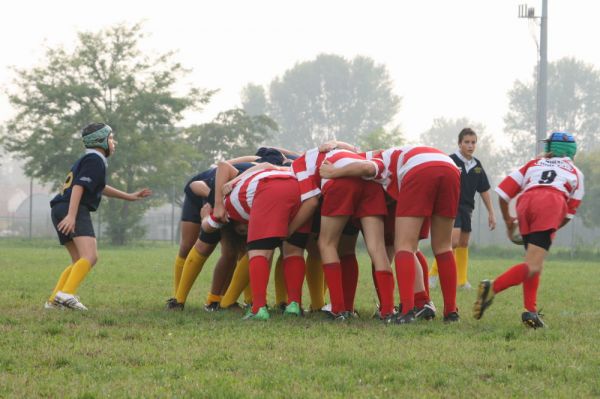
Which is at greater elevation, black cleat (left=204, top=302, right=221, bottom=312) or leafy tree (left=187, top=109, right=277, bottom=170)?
leafy tree (left=187, top=109, right=277, bottom=170)

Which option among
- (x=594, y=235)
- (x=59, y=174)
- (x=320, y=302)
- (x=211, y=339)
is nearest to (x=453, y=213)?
(x=320, y=302)

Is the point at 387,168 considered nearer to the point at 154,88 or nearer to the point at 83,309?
the point at 83,309

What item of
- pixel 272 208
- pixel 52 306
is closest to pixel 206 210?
pixel 272 208

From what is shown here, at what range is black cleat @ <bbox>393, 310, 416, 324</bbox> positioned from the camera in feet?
24.8

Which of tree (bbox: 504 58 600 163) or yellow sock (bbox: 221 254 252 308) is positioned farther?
tree (bbox: 504 58 600 163)

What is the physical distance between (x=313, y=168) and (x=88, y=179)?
7.26ft

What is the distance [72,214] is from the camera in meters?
8.52

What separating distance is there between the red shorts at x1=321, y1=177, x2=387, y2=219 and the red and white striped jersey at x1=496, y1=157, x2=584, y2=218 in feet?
3.42

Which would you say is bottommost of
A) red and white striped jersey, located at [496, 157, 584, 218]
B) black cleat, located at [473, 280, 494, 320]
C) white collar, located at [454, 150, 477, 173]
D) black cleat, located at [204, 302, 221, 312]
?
black cleat, located at [204, 302, 221, 312]

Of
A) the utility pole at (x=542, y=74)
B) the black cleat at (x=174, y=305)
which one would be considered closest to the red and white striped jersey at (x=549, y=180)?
the black cleat at (x=174, y=305)

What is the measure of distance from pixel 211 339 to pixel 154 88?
1362 inches

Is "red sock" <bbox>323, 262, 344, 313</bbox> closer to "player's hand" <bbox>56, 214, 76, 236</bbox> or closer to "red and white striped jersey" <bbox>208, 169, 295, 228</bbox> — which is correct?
"red and white striped jersey" <bbox>208, 169, 295, 228</bbox>

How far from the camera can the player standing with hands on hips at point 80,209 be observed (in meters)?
8.55

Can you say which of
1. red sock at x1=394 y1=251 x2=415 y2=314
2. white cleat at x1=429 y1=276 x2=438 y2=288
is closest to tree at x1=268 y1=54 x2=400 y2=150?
white cleat at x1=429 y1=276 x2=438 y2=288
